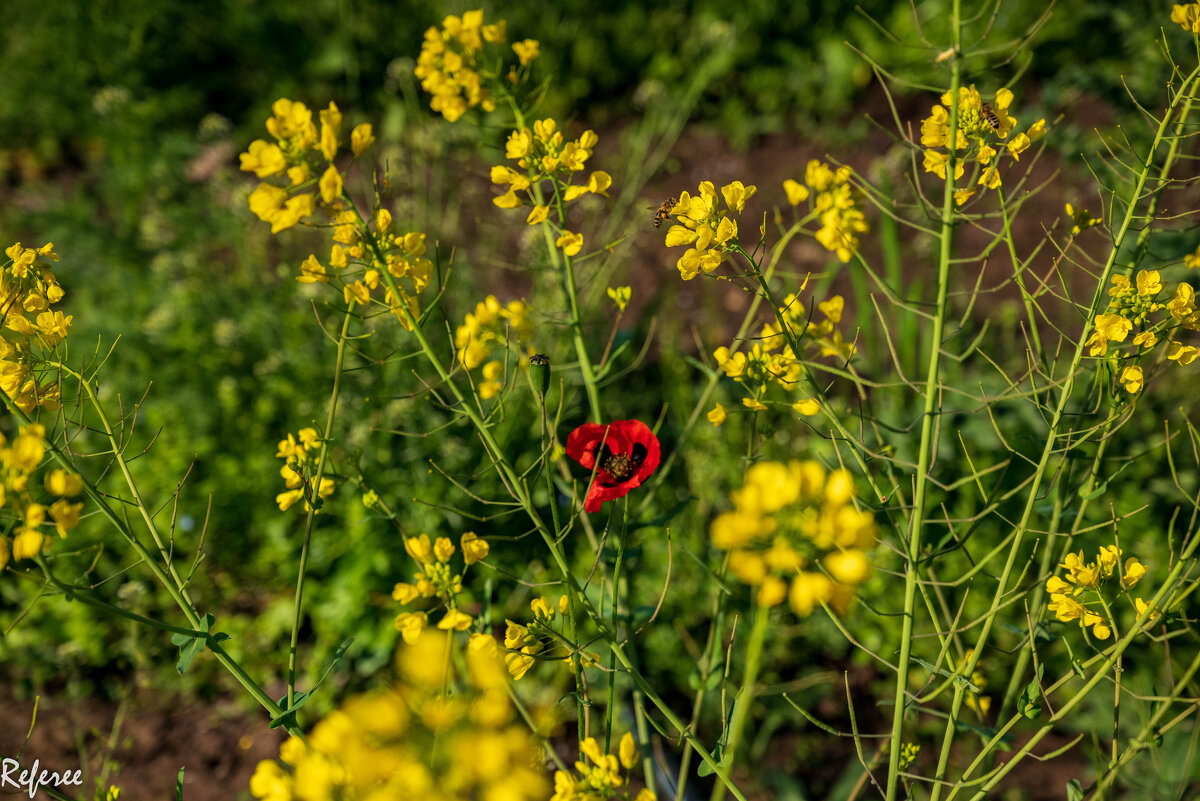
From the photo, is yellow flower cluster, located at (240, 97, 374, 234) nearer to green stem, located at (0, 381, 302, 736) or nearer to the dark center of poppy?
green stem, located at (0, 381, 302, 736)

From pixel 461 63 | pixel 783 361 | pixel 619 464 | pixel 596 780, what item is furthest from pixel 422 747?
pixel 461 63

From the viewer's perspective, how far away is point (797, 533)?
0.75 m

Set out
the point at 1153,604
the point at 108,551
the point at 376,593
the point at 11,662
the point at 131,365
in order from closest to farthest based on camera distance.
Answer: the point at 1153,604, the point at 376,593, the point at 11,662, the point at 108,551, the point at 131,365

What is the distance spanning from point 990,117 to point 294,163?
1.02 metres

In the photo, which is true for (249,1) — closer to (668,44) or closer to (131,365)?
(668,44)

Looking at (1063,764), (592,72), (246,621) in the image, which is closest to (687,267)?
(1063,764)

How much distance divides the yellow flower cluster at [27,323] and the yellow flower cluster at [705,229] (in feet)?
3.06

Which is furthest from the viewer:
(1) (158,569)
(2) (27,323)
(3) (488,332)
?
(3) (488,332)

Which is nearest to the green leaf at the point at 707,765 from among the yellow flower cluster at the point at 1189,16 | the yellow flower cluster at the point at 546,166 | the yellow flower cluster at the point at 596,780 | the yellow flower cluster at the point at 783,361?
the yellow flower cluster at the point at 596,780

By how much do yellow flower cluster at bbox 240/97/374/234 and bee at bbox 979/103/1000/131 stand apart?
950 mm

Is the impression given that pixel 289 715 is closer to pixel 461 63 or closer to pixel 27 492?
pixel 27 492

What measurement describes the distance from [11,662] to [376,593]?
51.6 inches

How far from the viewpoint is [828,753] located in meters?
2.24

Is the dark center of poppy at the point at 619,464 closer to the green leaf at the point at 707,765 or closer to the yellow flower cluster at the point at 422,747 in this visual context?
the green leaf at the point at 707,765
